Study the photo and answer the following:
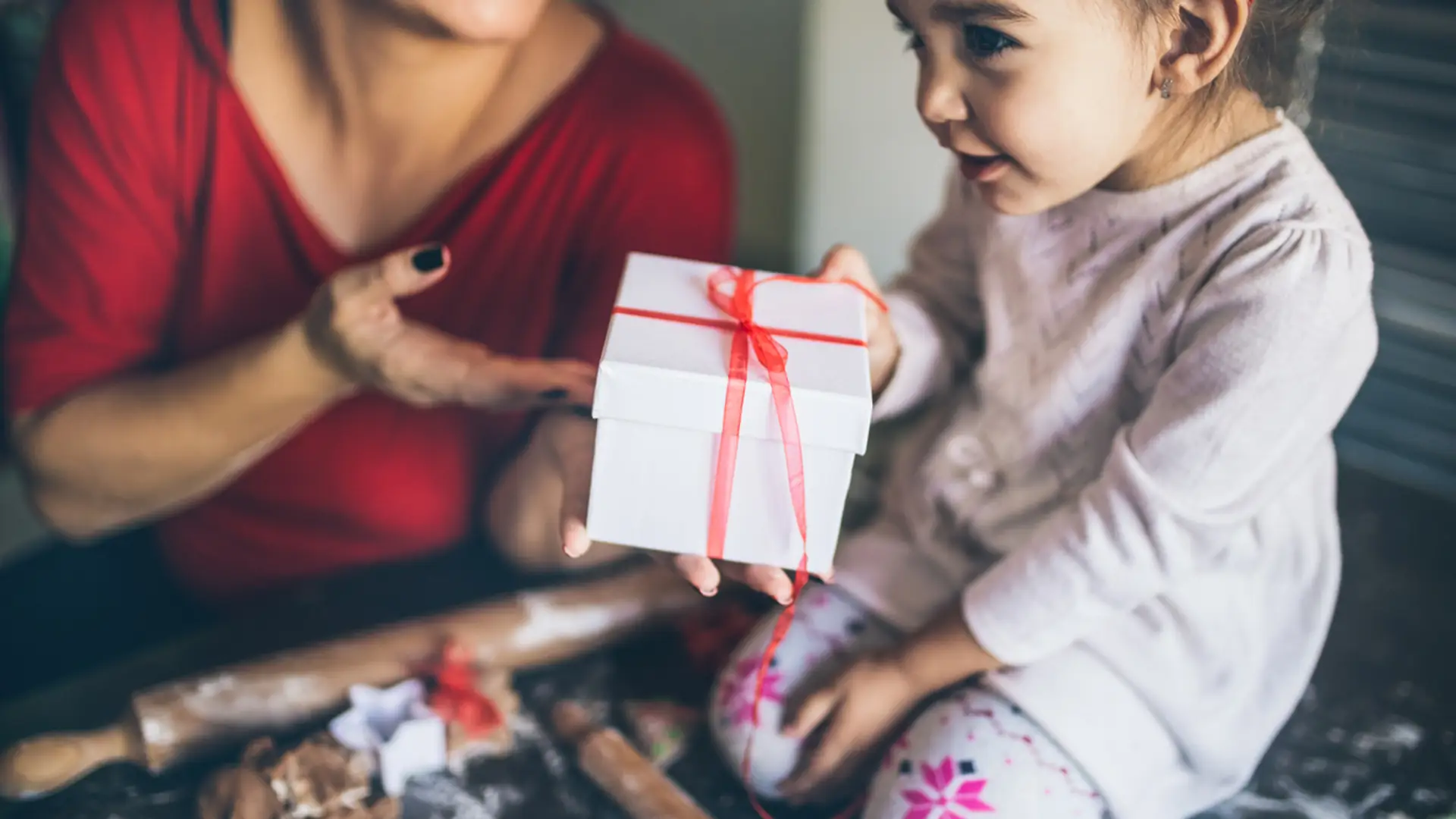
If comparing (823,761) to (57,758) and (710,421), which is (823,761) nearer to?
(710,421)

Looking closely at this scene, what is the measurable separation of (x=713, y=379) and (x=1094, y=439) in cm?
29

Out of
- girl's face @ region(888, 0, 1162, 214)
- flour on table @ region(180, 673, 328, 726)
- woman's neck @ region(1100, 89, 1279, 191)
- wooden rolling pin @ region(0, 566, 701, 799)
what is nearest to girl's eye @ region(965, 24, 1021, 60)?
girl's face @ region(888, 0, 1162, 214)

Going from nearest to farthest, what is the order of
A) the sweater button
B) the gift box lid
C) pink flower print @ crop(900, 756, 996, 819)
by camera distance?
the gift box lid → pink flower print @ crop(900, 756, 996, 819) → the sweater button

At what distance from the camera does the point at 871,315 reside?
2.43ft

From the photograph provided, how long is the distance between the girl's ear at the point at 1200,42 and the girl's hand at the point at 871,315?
199mm

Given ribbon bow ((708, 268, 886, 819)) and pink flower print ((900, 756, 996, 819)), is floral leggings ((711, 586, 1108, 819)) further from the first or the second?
ribbon bow ((708, 268, 886, 819))

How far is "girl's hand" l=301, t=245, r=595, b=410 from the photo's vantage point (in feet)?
2.32

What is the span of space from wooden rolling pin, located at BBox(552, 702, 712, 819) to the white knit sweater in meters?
0.20

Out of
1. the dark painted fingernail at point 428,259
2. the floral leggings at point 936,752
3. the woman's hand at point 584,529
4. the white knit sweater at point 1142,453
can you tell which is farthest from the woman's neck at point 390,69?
the floral leggings at point 936,752

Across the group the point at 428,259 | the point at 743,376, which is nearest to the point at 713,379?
the point at 743,376

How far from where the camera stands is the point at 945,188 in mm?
820

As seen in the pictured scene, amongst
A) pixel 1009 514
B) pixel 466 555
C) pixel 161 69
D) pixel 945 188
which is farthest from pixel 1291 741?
pixel 161 69

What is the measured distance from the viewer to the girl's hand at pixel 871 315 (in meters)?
0.70

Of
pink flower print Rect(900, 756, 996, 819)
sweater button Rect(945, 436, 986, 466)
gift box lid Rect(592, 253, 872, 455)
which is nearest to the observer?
gift box lid Rect(592, 253, 872, 455)
